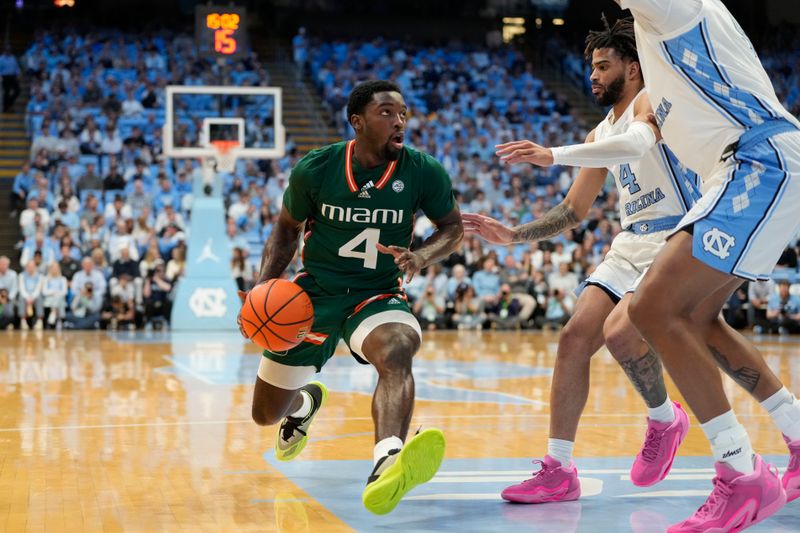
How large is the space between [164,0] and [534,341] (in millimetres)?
17763

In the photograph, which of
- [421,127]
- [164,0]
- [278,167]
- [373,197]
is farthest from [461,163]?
[373,197]

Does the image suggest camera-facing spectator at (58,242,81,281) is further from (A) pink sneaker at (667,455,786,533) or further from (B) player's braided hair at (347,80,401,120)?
(A) pink sneaker at (667,455,786,533)

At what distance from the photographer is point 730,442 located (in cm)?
425

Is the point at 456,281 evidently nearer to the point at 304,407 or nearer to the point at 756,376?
the point at 304,407

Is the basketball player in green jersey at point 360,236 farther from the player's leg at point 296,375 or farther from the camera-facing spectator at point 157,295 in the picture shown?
A: the camera-facing spectator at point 157,295

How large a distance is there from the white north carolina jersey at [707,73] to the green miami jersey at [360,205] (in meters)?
1.44

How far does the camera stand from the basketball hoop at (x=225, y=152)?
1697cm

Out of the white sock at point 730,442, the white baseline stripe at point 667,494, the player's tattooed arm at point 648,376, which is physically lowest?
the white baseline stripe at point 667,494

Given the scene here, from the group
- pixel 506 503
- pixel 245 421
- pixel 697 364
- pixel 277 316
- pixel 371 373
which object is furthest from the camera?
pixel 371 373

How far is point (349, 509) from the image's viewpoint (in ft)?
15.7

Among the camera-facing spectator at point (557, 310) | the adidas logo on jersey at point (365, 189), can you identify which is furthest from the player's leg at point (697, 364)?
the camera-facing spectator at point (557, 310)

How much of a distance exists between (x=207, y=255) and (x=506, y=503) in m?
12.4

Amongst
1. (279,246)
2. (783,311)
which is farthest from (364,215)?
(783,311)

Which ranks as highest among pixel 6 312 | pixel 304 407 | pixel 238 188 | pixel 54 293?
pixel 304 407
